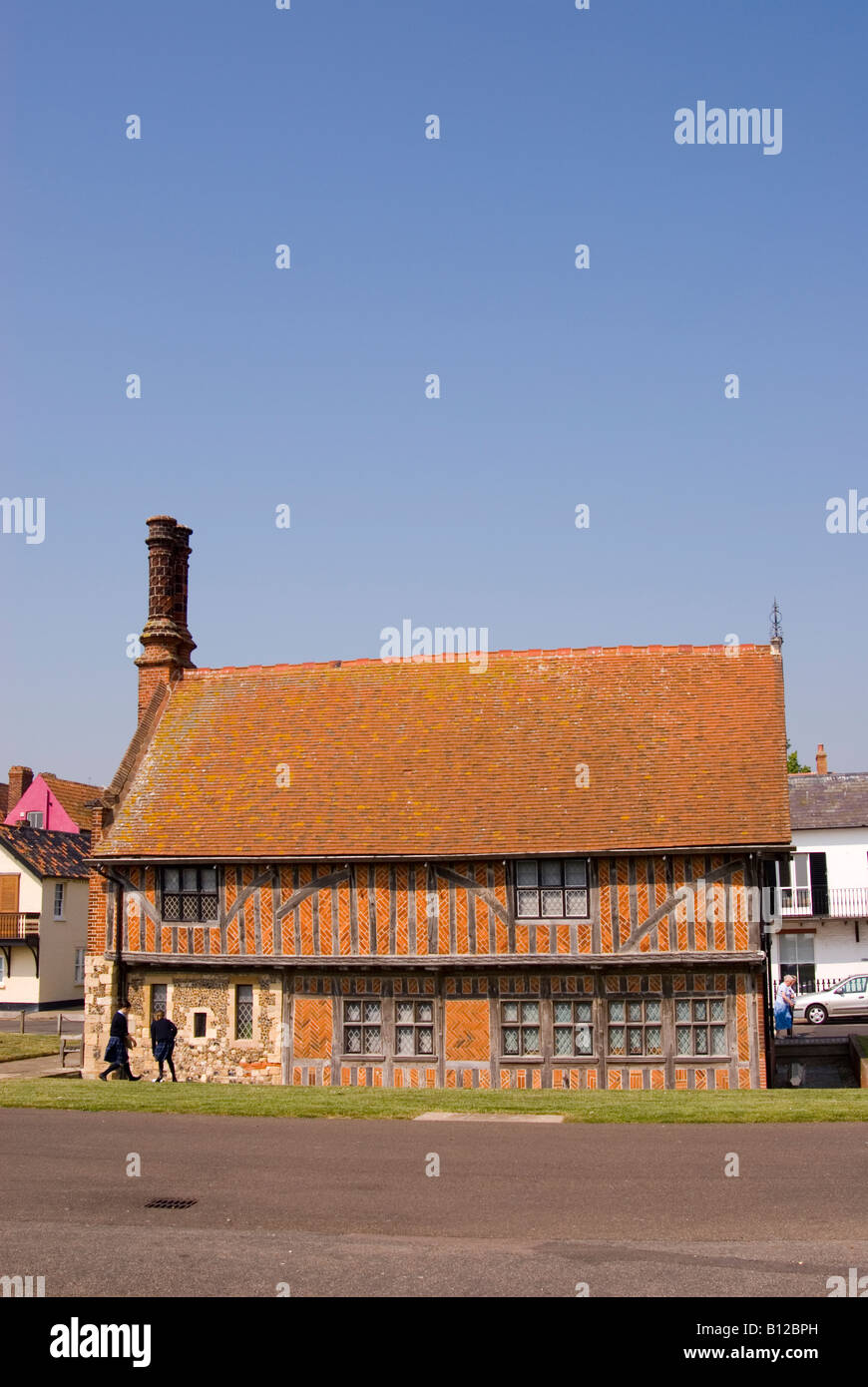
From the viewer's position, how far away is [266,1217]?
1097 cm

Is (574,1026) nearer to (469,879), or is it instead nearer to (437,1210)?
(469,879)

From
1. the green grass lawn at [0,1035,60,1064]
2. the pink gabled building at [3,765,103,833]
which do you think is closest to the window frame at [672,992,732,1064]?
the green grass lawn at [0,1035,60,1064]

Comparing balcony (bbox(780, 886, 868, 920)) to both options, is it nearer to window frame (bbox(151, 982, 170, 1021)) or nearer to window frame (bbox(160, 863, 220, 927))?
window frame (bbox(160, 863, 220, 927))

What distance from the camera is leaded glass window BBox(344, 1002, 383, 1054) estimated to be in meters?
23.4

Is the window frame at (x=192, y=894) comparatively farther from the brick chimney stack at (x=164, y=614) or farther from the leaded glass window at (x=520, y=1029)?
the leaded glass window at (x=520, y=1029)

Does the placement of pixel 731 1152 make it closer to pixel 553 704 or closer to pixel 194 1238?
pixel 194 1238

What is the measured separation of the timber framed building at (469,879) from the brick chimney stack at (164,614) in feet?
7.56

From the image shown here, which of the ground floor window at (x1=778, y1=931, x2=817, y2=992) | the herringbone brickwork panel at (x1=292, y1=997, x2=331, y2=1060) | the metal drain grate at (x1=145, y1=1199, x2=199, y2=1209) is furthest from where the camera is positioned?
the ground floor window at (x1=778, y1=931, x2=817, y2=992)

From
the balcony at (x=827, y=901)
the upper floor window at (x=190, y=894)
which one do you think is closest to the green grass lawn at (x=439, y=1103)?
the upper floor window at (x=190, y=894)

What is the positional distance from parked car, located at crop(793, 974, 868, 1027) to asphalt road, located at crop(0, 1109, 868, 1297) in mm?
22213

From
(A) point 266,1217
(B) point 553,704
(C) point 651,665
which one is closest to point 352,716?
(B) point 553,704

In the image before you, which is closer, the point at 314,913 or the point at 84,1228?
the point at 84,1228
